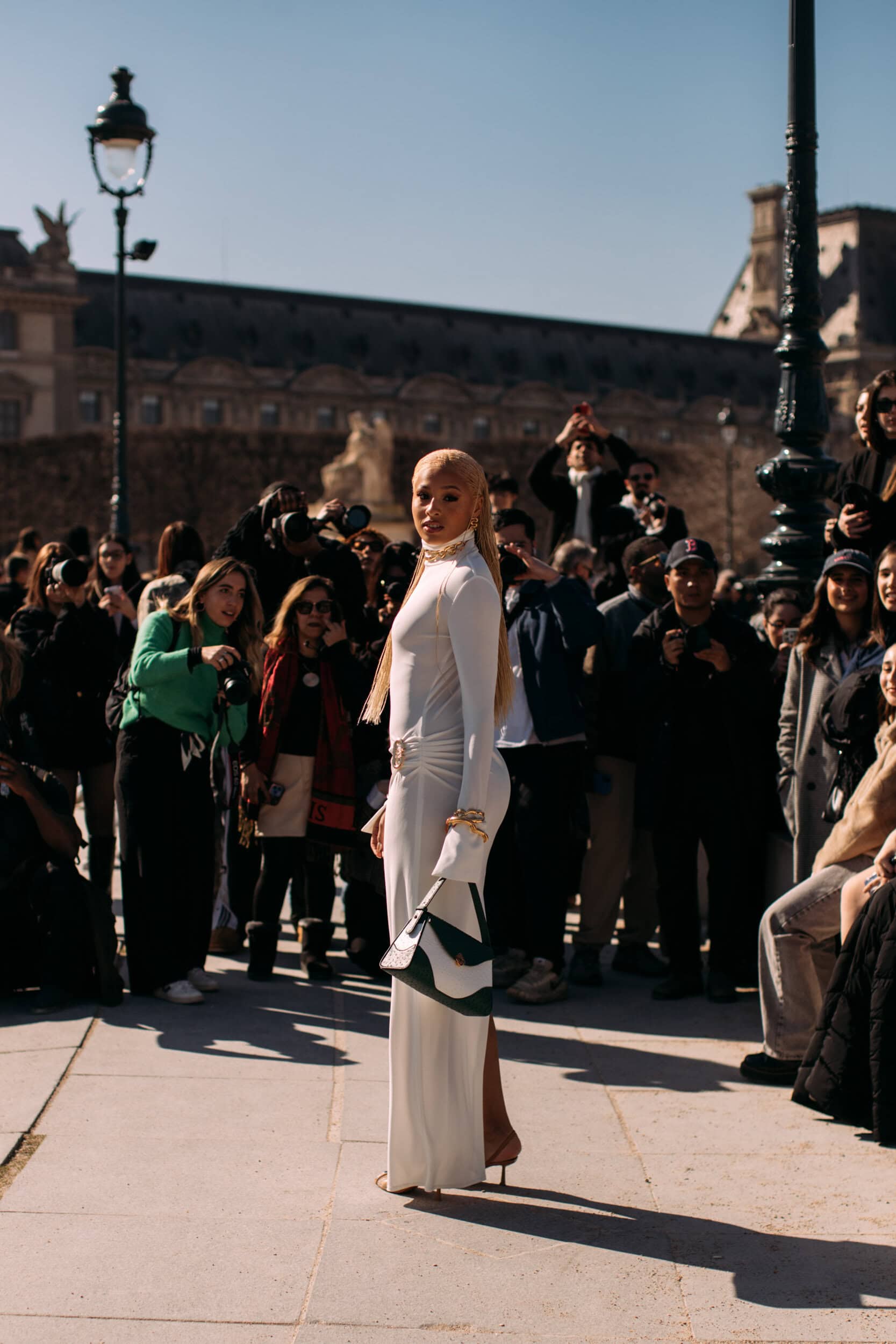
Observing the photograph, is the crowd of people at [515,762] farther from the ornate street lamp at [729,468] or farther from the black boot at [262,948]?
the ornate street lamp at [729,468]

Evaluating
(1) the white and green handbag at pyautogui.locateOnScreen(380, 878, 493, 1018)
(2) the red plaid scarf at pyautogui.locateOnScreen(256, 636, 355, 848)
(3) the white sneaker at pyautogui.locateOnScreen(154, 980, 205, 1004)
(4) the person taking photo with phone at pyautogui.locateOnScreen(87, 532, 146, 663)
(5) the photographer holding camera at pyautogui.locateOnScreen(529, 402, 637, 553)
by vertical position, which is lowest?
(3) the white sneaker at pyautogui.locateOnScreen(154, 980, 205, 1004)

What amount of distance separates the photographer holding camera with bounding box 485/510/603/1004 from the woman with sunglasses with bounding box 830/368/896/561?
1194 millimetres

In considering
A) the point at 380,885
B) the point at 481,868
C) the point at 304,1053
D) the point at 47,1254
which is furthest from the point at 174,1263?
the point at 380,885

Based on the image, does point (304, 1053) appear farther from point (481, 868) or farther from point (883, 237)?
point (883, 237)

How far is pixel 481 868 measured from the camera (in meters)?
4.19

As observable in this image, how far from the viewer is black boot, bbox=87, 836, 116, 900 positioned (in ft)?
26.9

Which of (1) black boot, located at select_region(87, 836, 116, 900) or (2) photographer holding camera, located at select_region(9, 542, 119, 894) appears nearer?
(2) photographer holding camera, located at select_region(9, 542, 119, 894)

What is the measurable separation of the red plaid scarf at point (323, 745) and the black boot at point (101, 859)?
152 cm

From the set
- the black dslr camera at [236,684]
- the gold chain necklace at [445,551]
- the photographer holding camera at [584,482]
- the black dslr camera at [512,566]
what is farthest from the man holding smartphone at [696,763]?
the gold chain necklace at [445,551]

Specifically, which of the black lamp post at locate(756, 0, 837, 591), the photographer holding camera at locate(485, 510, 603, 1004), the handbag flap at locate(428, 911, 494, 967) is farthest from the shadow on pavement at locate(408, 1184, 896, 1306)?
the black lamp post at locate(756, 0, 837, 591)

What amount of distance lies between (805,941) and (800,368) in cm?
361

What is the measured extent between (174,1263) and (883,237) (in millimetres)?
106226

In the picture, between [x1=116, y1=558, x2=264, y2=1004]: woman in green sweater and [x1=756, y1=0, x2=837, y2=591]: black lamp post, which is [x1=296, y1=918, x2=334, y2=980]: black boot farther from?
[x1=756, y1=0, x2=837, y2=591]: black lamp post

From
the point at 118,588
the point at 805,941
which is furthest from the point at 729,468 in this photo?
the point at 805,941
